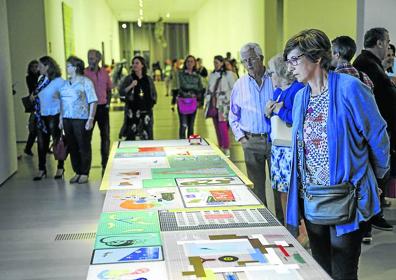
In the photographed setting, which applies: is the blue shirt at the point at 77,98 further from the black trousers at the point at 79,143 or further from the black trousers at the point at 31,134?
the black trousers at the point at 31,134

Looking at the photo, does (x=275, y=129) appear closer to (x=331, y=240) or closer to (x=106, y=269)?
(x=331, y=240)

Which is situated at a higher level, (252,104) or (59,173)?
(252,104)

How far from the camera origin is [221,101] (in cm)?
804

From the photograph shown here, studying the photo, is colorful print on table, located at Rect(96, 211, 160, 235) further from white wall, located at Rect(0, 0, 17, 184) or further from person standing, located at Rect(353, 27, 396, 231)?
white wall, located at Rect(0, 0, 17, 184)

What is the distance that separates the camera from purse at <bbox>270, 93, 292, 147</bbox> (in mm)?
3381

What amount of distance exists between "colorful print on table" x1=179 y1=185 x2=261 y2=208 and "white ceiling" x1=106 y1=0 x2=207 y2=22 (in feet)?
63.0

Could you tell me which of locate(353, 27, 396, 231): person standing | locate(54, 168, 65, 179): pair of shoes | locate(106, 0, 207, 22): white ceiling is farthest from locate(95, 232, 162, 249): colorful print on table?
locate(106, 0, 207, 22): white ceiling

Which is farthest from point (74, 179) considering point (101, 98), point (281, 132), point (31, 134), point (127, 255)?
point (127, 255)

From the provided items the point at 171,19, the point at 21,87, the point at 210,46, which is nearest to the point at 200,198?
the point at 21,87

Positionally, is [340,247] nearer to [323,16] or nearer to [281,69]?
[281,69]

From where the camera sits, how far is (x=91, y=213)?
206 inches

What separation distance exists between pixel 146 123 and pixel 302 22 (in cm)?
332

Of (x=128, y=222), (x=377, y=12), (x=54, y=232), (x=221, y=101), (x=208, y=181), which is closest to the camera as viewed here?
(x=128, y=222)

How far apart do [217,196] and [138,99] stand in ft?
16.5
